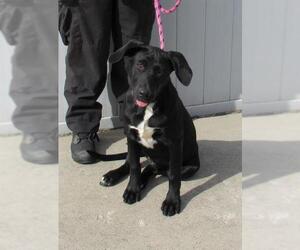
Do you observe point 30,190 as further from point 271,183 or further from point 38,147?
point 271,183

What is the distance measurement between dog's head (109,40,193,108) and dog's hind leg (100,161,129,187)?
1.91 feet

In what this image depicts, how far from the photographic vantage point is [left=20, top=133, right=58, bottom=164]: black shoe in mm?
966

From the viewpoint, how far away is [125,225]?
2184mm

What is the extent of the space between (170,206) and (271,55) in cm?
210

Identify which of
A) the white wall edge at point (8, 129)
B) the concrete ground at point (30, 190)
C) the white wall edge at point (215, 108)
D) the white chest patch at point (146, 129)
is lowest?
the white wall edge at point (215, 108)

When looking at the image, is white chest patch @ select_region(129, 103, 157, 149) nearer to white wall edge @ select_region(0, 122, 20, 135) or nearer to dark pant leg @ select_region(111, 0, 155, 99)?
dark pant leg @ select_region(111, 0, 155, 99)

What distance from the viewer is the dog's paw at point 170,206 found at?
227cm

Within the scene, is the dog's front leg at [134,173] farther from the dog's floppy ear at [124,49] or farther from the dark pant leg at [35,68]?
the dark pant leg at [35,68]

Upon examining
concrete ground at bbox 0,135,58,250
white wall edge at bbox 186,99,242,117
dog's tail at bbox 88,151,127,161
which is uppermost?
concrete ground at bbox 0,135,58,250

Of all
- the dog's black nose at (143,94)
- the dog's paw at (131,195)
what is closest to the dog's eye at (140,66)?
the dog's black nose at (143,94)

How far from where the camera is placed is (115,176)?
2604mm

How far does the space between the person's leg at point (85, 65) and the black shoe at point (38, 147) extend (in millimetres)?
1821

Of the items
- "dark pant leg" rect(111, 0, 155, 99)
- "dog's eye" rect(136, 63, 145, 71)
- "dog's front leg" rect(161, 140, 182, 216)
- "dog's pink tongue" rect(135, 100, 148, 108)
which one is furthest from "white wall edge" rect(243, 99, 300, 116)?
"dog's eye" rect(136, 63, 145, 71)

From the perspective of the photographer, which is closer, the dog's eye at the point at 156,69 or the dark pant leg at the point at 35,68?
the dark pant leg at the point at 35,68
